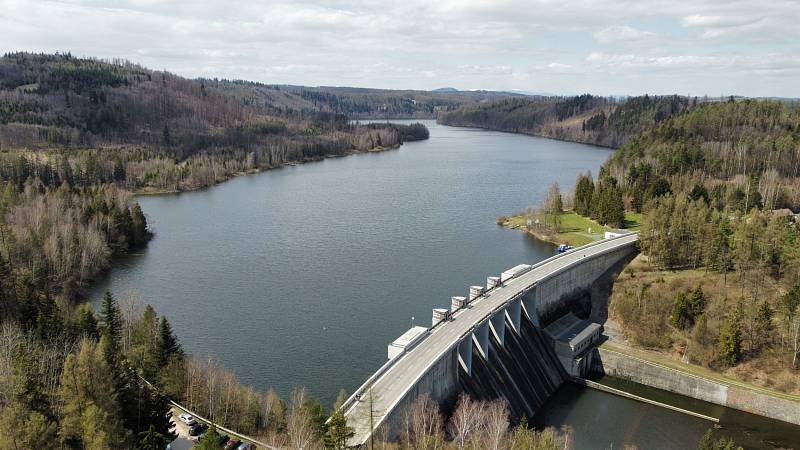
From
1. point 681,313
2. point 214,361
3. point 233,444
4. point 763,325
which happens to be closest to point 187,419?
point 233,444

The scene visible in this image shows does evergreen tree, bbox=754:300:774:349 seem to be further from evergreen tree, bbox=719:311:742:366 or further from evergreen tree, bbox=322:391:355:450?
evergreen tree, bbox=322:391:355:450

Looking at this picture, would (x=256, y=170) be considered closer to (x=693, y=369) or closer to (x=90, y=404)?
(x=693, y=369)

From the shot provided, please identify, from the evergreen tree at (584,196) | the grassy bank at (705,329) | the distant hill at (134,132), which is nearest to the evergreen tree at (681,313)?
the grassy bank at (705,329)

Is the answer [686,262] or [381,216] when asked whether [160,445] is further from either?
[381,216]

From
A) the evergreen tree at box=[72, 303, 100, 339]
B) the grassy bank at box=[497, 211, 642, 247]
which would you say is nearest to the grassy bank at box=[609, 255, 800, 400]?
the grassy bank at box=[497, 211, 642, 247]

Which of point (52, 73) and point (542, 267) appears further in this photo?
point (52, 73)

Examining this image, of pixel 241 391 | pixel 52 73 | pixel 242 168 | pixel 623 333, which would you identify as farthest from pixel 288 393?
pixel 52 73
